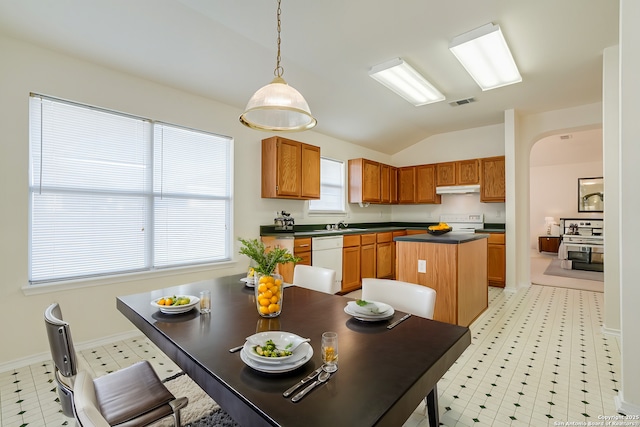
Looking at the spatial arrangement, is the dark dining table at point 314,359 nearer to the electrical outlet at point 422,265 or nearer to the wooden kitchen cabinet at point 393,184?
the electrical outlet at point 422,265

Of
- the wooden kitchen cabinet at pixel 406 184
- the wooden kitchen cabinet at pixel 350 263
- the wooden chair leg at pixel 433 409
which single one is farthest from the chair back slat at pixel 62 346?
the wooden kitchen cabinet at pixel 406 184

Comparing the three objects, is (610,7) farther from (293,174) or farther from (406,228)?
(406,228)

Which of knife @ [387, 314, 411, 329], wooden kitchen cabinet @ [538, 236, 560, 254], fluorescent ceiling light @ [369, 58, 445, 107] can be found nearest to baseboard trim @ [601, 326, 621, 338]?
knife @ [387, 314, 411, 329]

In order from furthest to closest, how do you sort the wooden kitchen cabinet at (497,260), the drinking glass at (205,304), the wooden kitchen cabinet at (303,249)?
the wooden kitchen cabinet at (497,260)
the wooden kitchen cabinet at (303,249)
the drinking glass at (205,304)

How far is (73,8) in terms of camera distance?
7.57 feet

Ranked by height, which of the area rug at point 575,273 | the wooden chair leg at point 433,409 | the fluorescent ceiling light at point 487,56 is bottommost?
the area rug at point 575,273

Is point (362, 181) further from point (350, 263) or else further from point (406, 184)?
point (350, 263)

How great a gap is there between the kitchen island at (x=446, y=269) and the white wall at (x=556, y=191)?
750 centimetres

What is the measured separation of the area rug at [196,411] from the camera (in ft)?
6.17

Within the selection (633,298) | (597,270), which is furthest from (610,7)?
(597,270)

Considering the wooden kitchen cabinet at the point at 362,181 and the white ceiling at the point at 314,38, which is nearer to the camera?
the white ceiling at the point at 314,38

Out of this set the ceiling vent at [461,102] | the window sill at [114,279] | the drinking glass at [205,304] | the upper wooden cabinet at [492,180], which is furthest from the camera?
the upper wooden cabinet at [492,180]

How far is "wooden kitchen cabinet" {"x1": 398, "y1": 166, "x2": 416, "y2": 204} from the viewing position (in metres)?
6.44

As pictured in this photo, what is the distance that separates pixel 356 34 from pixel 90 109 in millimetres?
2636
